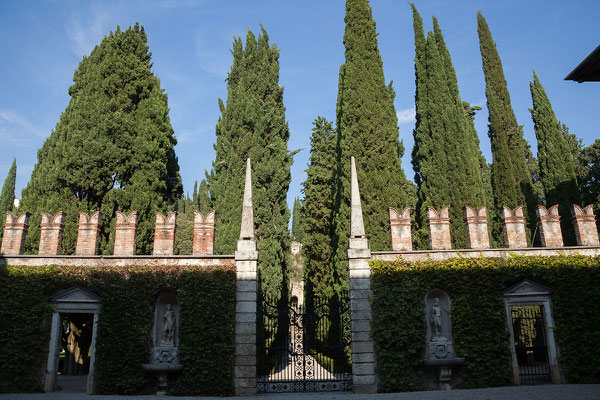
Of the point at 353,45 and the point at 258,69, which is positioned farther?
the point at 258,69

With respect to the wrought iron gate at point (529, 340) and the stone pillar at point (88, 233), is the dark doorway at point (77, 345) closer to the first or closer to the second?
the stone pillar at point (88, 233)

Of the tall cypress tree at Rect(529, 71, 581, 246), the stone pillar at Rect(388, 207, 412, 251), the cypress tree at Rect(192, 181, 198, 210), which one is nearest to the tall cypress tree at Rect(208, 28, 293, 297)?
the stone pillar at Rect(388, 207, 412, 251)

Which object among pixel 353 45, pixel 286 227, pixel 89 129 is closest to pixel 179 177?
pixel 89 129

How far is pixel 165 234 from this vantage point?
1030 centimetres

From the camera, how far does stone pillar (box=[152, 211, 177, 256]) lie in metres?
10.2

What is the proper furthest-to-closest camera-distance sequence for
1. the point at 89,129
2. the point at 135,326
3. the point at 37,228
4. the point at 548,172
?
1. the point at 548,172
2. the point at 89,129
3. the point at 37,228
4. the point at 135,326

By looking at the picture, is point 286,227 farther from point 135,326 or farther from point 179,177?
point 135,326

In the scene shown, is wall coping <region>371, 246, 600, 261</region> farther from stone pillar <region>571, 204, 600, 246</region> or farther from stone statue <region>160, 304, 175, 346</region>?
stone statue <region>160, 304, 175, 346</region>

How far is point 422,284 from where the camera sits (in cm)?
987

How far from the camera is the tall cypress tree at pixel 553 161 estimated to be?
18.0 metres

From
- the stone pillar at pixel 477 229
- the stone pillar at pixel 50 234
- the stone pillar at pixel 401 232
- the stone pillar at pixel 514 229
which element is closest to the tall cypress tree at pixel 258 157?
the stone pillar at pixel 50 234

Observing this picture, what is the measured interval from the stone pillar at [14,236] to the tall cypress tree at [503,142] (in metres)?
18.0

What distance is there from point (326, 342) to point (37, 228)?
1220cm

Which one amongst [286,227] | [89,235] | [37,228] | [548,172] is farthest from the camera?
[548,172]
